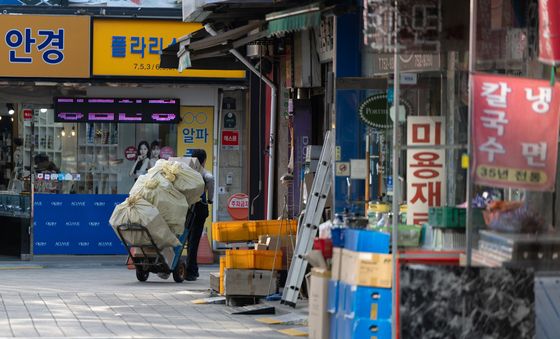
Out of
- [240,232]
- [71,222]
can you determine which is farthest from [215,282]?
[71,222]

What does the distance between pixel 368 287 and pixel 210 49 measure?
7670 mm

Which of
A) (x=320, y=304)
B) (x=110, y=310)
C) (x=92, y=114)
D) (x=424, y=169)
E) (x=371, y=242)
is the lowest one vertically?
(x=110, y=310)

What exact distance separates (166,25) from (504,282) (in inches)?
586

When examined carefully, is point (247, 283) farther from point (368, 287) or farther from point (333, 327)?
point (368, 287)

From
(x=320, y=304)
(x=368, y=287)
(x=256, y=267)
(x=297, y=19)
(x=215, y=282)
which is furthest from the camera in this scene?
(x=215, y=282)

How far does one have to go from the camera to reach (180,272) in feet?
65.0

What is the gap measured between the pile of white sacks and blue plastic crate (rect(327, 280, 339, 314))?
7.48 meters

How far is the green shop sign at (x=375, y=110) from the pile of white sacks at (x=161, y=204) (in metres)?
4.99

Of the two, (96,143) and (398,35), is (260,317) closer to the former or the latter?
(398,35)

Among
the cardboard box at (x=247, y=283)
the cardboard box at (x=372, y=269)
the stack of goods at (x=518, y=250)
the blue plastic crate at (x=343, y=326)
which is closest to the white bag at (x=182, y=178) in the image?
the cardboard box at (x=247, y=283)

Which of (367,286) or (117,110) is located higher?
(117,110)

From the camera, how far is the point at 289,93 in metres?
19.2

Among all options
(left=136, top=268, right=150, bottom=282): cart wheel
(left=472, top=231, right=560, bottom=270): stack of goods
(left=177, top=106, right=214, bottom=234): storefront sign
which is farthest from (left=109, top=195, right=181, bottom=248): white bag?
(left=472, top=231, right=560, bottom=270): stack of goods

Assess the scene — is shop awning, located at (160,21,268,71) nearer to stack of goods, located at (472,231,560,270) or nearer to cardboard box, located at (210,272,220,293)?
cardboard box, located at (210,272,220,293)
